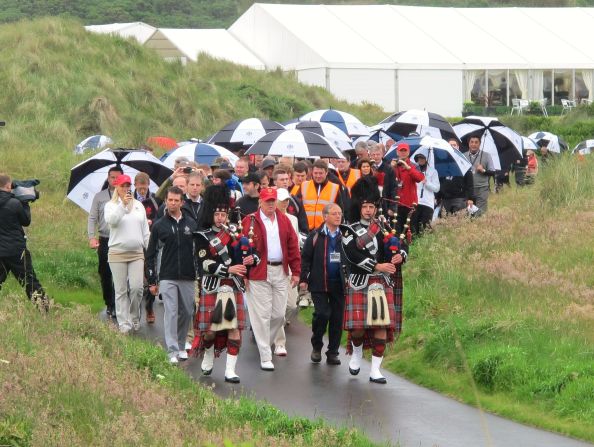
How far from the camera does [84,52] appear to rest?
40.7m

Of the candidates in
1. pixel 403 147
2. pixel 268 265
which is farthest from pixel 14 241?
pixel 403 147

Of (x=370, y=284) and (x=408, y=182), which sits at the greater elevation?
(x=408, y=182)

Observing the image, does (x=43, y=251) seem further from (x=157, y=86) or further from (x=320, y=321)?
(x=157, y=86)

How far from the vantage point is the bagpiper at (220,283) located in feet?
41.2

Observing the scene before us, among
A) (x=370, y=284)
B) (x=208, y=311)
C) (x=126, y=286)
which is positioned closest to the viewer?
(x=208, y=311)

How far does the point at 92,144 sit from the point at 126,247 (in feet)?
53.5

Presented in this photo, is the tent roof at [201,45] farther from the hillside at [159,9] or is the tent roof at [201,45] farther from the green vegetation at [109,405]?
the green vegetation at [109,405]

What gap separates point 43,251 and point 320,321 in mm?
6863

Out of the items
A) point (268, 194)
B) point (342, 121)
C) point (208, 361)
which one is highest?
point (342, 121)

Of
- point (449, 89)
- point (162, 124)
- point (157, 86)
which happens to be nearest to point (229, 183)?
point (162, 124)

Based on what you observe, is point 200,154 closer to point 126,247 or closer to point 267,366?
point 126,247

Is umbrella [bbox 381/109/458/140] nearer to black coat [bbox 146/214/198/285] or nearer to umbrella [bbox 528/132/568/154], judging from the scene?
umbrella [bbox 528/132/568/154]

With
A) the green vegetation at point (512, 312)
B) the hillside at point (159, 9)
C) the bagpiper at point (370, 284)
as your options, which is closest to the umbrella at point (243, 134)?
the green vegetation at point (512, 312)

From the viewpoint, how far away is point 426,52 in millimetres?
54375
